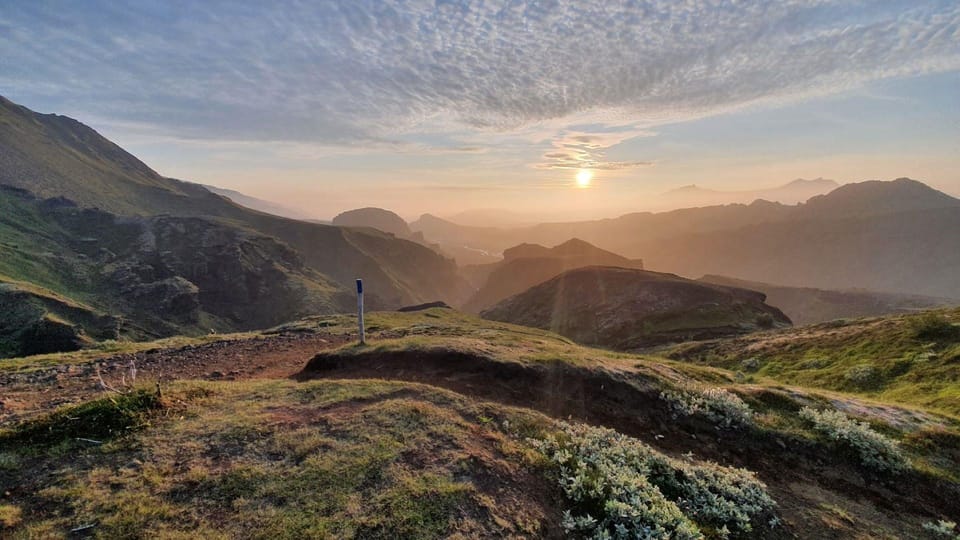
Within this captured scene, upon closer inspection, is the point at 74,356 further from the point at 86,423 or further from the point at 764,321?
the point at 764,321

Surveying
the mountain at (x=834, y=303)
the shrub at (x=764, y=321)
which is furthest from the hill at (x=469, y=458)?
the mountain at (x=834, y=303)

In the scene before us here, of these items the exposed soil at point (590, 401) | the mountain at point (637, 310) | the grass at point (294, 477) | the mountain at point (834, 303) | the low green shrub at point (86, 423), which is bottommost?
the mountain at point (834, 303)

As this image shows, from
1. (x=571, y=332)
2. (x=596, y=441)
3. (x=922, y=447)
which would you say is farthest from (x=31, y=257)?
(x=922, y=447)

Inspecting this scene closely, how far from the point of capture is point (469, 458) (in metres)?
8.96

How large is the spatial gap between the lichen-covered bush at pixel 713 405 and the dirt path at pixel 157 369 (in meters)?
15.0

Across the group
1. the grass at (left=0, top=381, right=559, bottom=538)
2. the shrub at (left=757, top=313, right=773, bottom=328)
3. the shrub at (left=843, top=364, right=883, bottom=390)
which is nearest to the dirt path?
the grass at (left=0, top=381, right=559, bottom=538)

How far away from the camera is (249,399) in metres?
12.2

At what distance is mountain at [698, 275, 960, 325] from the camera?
397 feet

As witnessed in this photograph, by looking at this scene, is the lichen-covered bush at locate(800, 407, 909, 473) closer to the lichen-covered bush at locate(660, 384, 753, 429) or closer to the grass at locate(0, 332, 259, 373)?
the lichen-covered bush at locate(660, 384, 753, 429)

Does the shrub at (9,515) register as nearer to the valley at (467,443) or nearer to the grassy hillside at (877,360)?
the valley at (467,443)

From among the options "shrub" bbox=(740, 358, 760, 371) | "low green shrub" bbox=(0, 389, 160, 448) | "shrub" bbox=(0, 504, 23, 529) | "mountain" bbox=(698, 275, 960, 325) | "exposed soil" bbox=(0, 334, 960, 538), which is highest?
"low green shrub" bbox=(0, 389, 160, 448)

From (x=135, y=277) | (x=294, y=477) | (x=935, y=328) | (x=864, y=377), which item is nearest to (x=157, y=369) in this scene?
(x=294, y=477)

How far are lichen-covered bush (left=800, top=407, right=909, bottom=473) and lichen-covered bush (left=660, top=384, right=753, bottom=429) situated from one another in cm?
188

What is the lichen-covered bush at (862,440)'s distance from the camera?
11.1 m
